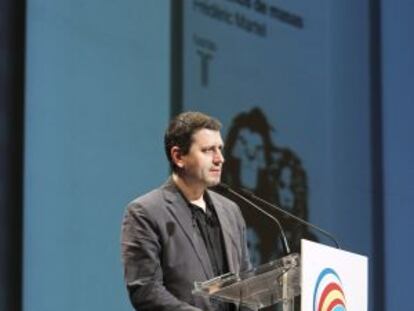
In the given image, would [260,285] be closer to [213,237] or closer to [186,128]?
[213,237]

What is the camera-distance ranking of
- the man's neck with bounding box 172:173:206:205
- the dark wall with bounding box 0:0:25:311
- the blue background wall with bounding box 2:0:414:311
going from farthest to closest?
the blue background wall with bounding box 2:0:414:311 < the dark wall with bounding box 0:0:25:311 < the man's neck with bounding box 172:173:206:205

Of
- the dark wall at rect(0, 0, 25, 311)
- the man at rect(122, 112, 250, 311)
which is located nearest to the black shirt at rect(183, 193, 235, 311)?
the man at rect(122, 112, 250, 311)

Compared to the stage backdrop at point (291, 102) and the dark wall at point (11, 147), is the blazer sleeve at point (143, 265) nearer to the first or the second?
the dark wall at point (11, 147)

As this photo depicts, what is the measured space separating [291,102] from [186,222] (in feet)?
8.74

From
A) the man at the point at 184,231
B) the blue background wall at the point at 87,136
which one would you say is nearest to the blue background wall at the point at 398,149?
the blue background wall at the point at 87,136

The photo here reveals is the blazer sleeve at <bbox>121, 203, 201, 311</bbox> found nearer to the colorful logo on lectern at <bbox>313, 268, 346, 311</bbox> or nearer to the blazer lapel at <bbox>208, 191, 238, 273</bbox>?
the blazer lapel at <bbox>208, 191, 238, 273</bbox>

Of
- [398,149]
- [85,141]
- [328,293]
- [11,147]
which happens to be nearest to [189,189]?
[328,293]

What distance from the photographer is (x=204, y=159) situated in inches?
126

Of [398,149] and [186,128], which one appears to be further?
[398,149]

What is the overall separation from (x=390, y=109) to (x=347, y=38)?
1.77ft

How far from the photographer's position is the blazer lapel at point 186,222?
123 inches

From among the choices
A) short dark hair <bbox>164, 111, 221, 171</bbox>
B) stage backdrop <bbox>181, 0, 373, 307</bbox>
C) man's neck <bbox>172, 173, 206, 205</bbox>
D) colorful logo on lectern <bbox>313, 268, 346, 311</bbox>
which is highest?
stage backdrop <bbox>181, 0, 373, 307</bbox>

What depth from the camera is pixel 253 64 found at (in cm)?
550

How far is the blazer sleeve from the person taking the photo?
9.72 ft
